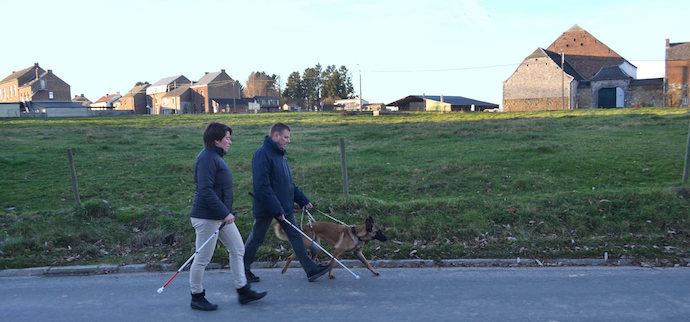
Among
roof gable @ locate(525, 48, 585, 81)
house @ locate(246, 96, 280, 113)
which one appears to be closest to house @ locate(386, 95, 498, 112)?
roof gable @ locate(525, 48, 585, 81)

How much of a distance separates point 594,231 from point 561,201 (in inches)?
41.2

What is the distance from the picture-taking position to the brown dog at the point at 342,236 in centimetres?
624

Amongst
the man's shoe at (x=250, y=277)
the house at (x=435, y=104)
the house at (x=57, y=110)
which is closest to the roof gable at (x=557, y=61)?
the house at (x=435, y=104)

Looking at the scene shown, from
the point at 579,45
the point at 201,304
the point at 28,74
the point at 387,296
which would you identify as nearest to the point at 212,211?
the point at 201,304

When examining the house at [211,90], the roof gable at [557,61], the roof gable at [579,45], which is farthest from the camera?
the house at [211,90]

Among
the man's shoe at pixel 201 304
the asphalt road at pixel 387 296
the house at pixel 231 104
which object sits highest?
the house at pixel 231 104

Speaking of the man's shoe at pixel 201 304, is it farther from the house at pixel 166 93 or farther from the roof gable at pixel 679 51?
the house at pixel 166 93

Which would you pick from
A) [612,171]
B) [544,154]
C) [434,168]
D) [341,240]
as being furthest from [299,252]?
[544,154]

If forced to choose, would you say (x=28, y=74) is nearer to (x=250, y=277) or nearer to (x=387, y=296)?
(x=250, y=277)

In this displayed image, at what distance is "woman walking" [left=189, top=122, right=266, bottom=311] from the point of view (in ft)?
16.0

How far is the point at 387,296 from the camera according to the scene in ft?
17.8

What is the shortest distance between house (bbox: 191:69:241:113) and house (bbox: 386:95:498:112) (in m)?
37.3

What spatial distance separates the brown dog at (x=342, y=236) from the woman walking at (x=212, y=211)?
109cm

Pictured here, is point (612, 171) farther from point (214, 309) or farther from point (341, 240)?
point (214, 309)
